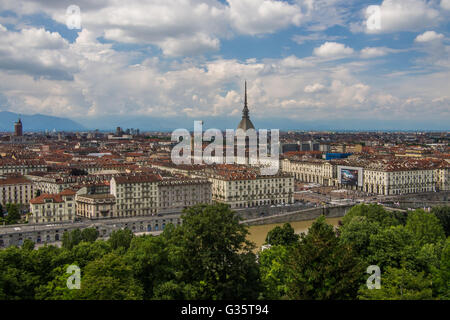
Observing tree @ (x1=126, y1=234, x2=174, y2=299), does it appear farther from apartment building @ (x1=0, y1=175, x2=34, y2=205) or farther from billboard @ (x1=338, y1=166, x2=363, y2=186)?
billboard @ (x1=338, y1=166, x2=363, y2=186)

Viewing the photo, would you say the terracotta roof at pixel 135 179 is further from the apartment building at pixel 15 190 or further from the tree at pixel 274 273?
the tree at pixel 274 273

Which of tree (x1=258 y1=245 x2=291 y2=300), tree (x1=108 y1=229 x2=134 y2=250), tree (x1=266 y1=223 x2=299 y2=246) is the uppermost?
tree (x1=258 y1=245 x2=291 y2=300)

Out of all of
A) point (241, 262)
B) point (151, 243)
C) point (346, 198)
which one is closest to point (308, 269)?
point (241, 262)

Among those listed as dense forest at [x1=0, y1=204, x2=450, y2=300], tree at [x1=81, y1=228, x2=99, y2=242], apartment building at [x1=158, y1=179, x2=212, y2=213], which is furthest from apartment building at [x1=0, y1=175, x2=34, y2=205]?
dense forest at [x1=0, y1=204, x2=450, y2=300]

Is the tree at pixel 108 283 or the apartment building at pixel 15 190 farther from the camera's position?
the apartment building at pixel 15 190

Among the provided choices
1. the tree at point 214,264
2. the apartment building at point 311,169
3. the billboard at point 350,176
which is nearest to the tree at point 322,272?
the tree at point 214,264
